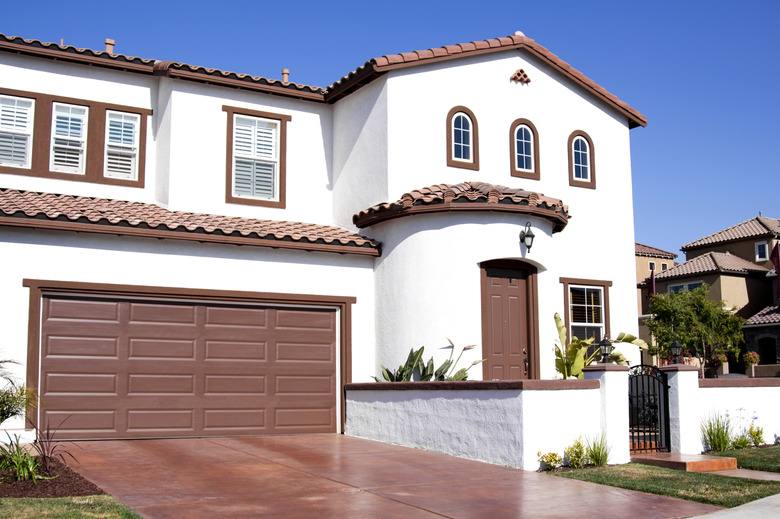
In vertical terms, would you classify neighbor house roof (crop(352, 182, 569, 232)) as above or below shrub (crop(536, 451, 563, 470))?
above

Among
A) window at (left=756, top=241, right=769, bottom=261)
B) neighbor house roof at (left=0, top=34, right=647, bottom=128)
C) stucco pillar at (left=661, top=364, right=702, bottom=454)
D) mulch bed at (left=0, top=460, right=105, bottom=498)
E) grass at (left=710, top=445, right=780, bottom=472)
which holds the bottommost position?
grass at (left=710, top=445, right=780, bottom=472)

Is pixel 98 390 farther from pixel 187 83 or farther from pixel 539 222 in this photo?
pixel 539 222

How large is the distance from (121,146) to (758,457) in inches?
491

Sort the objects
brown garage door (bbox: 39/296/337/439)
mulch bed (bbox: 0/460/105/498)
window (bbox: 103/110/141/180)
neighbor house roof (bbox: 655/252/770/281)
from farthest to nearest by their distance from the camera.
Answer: neighbor house roof (bbox: 655/252/770/281) → window (bbox: 103/110/141/180) → brown garage door (bbox: 39/296/337/439) → mulch bed (bbox: 0/460/105/498)

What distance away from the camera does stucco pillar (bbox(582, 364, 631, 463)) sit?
455 inches

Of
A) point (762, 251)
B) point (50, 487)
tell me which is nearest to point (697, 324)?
point (762, 251)

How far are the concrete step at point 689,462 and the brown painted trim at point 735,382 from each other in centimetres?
163

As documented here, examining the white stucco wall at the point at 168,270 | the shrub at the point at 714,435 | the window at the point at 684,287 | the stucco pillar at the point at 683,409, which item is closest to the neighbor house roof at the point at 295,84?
the white stucco wall at the point at 168,270

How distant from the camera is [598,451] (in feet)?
37.2

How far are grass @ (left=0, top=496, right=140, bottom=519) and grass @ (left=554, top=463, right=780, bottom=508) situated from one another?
5496 mm

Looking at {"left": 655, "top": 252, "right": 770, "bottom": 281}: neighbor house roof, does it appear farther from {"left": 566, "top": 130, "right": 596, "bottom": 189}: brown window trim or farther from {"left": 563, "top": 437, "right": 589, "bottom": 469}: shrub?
{"left": 563, "top": 437, "right": 589, "bottom": 469}: shrub

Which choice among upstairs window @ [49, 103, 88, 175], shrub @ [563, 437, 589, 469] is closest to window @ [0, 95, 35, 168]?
upstairs window @ [49, 103, 88, 175]

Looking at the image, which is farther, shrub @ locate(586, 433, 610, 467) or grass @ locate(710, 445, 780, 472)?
grass @ locate(710, 445, 780, 472)

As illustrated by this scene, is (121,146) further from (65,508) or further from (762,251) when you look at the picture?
(762,251)
